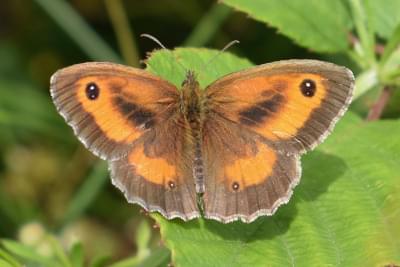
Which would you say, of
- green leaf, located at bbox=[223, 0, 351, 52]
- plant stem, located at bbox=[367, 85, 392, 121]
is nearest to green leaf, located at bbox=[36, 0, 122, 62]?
green leaf, located at bbox=[223, 0, 351, 52]

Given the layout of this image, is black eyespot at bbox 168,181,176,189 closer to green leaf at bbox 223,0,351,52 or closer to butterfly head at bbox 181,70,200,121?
butterfly head at bbox 181,70,200,121

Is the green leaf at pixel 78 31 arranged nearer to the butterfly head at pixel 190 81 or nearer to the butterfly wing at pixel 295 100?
the butterfly head at pixel 190 81

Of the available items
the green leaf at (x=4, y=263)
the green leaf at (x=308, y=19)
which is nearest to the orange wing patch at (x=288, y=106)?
the green leaf at (x=308, y=19)

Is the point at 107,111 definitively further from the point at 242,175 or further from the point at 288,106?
the point at 288,106

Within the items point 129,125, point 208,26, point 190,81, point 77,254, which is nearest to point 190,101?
point 190,81

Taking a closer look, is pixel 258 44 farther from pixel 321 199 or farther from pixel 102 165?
pixel 321 199

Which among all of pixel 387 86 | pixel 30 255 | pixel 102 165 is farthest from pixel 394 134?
pixel 102 165

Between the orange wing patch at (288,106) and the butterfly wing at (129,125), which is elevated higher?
the orange wing patch at (288,106)
